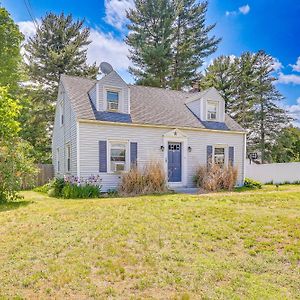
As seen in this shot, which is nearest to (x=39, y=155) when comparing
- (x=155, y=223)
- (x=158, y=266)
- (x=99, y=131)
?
(x=99, y=131)

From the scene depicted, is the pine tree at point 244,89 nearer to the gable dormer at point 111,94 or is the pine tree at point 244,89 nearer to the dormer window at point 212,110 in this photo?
the dormer window at point 212,110

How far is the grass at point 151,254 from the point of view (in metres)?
3.48

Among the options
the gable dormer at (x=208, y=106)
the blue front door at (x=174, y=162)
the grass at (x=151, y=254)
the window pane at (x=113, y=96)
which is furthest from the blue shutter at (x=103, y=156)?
the gable dormer at (x=208, y=106)

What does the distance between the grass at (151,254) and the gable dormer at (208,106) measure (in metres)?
9.22

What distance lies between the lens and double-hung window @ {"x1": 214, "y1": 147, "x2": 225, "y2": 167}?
1580 centimetres

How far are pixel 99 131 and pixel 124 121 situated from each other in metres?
1.31

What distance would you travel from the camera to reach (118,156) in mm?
13281

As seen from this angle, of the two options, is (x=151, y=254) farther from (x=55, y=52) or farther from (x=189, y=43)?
(x=189, y=43)

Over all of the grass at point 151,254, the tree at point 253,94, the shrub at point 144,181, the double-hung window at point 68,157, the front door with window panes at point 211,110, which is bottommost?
the grass at point 151,254

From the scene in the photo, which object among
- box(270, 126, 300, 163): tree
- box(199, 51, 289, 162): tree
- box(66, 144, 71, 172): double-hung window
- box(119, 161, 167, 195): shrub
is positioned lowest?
box(119, 161, 167, 195): shrub

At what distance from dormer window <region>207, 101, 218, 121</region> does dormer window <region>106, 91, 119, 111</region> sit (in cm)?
562

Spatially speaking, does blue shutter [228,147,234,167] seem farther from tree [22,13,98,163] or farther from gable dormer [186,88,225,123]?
tree [22,13,98,163]

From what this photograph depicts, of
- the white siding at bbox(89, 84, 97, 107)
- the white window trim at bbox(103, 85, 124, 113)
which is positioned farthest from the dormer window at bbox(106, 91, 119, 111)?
the white siding at bbox(89, 84, 97, 107)

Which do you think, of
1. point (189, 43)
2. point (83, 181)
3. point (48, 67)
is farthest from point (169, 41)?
point (83, 181)
